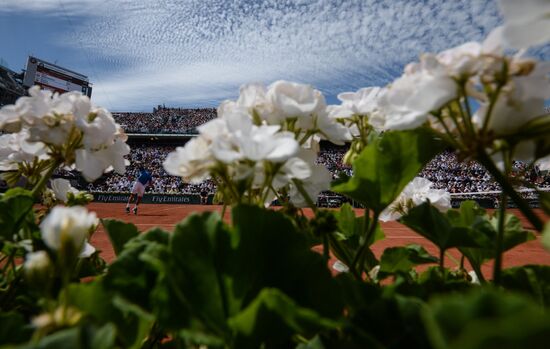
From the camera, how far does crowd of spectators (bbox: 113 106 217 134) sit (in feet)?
61.1

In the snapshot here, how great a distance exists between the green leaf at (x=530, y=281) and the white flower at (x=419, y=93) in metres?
0.20

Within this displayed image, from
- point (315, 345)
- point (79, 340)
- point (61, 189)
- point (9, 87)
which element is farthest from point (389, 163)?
Answer: point (9, 87)

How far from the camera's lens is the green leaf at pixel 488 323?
4.3 inches

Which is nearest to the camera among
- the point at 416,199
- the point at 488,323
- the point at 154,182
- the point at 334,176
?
the point at 488,323

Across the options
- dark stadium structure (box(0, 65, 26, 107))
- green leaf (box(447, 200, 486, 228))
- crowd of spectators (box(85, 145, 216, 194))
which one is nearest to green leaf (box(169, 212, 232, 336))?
green leaf (box(447, 200, 486, 228))

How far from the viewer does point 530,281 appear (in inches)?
12.9

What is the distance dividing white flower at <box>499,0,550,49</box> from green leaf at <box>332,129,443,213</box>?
111mm

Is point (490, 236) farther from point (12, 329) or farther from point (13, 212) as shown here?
point (13, 212)

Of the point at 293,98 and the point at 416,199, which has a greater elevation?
the point at 293,98

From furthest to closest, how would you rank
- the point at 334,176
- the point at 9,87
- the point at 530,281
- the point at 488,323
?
1. the point at 9,87
2. the point at 334,176
3. the point at 530,281
4. the point at 488,323

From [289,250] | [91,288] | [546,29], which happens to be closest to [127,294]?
[91,288]

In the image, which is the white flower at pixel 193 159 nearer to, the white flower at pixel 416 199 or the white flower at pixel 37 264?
the white flower at pixel 37 264

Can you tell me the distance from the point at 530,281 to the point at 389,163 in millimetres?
178

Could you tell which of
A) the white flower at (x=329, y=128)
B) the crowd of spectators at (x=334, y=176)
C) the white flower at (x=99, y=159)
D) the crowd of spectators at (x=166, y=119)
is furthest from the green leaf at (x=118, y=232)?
the crowd of spectators at (x=166, y=119)
